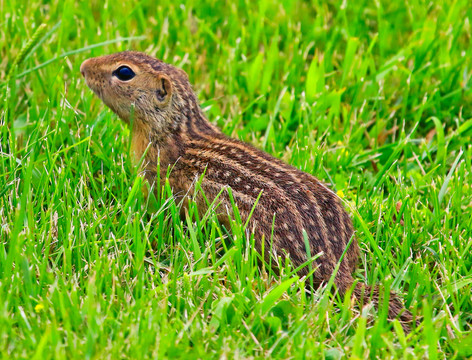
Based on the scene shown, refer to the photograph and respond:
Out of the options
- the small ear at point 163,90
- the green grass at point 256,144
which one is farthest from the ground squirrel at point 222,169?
the green grass at point 256,144

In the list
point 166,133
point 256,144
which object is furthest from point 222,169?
point 256,144

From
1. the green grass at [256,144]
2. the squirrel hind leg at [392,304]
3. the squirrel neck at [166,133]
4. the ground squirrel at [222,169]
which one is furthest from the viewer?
the squirrel neck at [166,133]

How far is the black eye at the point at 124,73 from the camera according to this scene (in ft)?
15.3

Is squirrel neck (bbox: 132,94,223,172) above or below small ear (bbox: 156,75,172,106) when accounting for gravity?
below

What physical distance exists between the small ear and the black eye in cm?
19

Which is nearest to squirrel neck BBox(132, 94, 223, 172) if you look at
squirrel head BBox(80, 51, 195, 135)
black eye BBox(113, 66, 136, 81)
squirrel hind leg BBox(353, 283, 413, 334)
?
squirrel head BBox(80, 51, 195, 135)

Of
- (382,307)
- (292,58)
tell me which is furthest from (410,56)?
(382,307)

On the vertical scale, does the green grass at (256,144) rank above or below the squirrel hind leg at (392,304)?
above

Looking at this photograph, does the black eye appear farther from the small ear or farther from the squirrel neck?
the squirrel neck

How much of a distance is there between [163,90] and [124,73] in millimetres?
289

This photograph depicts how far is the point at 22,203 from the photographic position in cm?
329

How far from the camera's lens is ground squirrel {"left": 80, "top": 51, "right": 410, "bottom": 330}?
3.82 meters

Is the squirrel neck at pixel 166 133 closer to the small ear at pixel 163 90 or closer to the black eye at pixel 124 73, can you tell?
the small ear at pixel 163 90

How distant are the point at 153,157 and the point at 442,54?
2.87 meters
